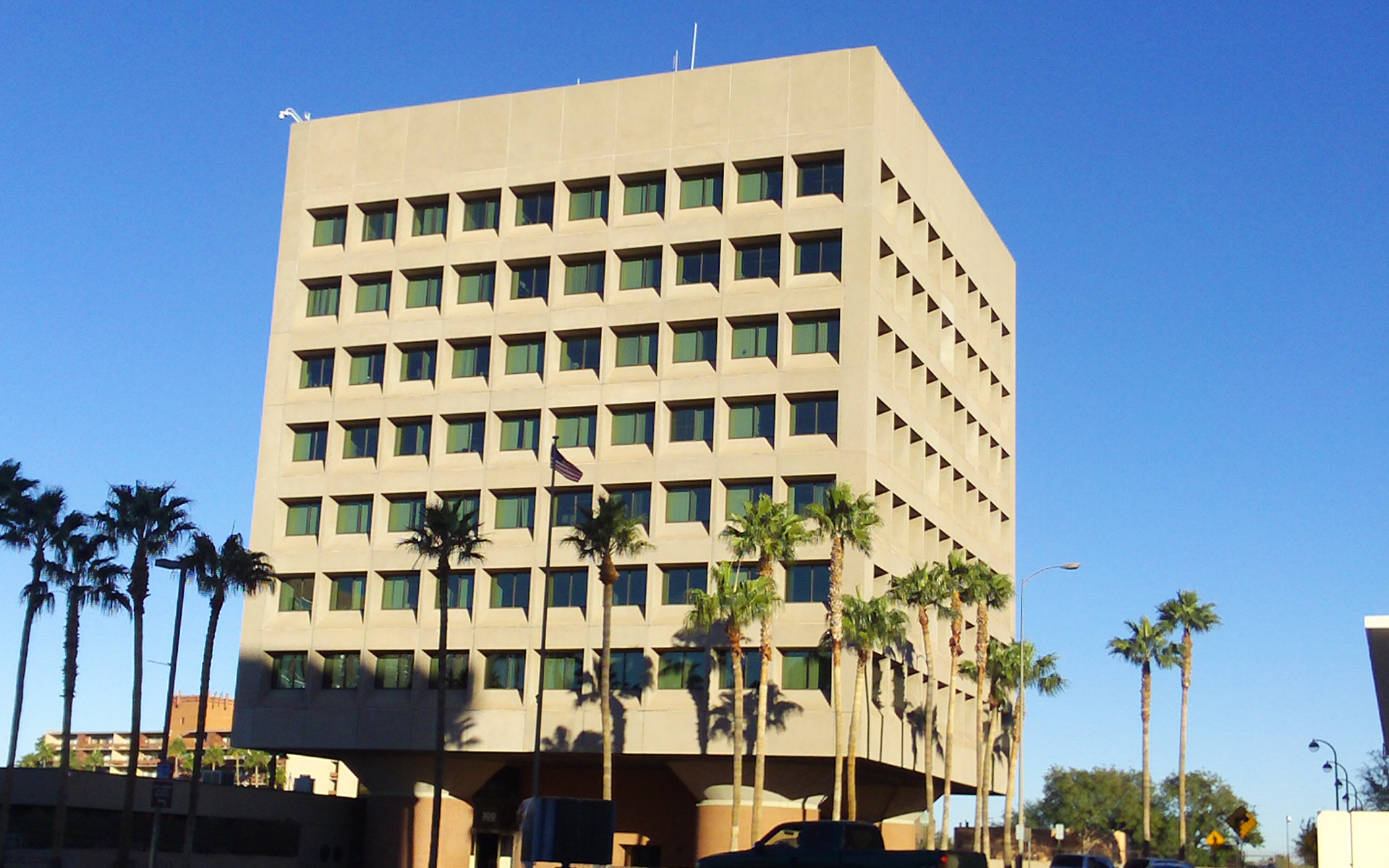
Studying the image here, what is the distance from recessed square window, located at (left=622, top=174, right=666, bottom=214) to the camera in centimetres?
7238

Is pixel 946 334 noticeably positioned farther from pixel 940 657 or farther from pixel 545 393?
pixel 545 393

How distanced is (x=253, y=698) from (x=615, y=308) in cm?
2488

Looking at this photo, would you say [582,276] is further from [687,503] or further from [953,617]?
[953,617]

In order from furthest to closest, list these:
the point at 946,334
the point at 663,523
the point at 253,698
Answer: the point at 946,334 → the point at 253,698 → the point at 663,523

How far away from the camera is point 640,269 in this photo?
72.2 meters

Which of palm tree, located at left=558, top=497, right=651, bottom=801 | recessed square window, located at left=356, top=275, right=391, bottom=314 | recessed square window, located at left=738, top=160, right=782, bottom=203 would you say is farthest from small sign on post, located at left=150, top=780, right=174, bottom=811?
recessed square window, located at left=738, top=160, right=782, bottom=203

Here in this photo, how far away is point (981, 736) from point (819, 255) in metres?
25.2

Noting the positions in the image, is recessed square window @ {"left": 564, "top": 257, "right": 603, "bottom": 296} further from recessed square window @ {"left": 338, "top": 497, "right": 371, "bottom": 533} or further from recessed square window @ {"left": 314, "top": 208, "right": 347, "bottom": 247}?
recessed square window @ {"left": 338, "top": 497, "right": 371, "bottom": 533}

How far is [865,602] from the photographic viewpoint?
2532 inches

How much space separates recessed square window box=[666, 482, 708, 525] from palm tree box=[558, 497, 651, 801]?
3488mm

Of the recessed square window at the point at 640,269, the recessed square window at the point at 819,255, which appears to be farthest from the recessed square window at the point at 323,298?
the recessed square window at the point at 819,255

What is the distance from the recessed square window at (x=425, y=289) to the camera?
76000 millimetres

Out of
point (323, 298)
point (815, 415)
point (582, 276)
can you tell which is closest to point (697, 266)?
point (582, 276)

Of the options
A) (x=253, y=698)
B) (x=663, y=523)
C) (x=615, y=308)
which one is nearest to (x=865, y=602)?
(x=663, y=523)
